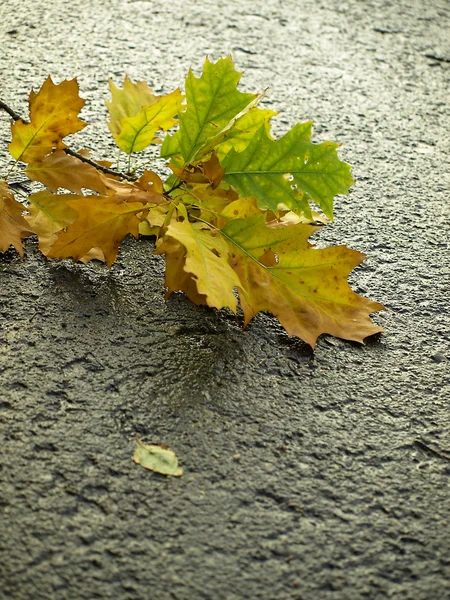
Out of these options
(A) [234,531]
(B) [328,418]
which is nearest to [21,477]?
(A) [234,531]

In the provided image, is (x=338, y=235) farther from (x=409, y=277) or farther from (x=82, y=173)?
(x=82, y=173)

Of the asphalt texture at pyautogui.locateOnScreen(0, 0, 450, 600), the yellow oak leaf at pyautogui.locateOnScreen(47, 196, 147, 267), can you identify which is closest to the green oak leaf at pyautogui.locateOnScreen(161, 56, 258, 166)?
the yellow oak leaf at pyautogui.locateOnScreen(47, 196, 147, 267)

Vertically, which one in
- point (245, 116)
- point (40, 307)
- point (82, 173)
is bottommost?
point (40, 307)

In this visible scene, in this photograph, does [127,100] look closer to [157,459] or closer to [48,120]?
[48,120]

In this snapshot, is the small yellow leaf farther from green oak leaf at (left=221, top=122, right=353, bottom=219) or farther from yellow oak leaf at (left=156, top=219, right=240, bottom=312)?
green oak leaf at (left=221, top=122, right=353, bottom=219)

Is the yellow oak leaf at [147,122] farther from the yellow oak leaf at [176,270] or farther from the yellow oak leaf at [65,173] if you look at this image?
the yellow oak leaf at [176,270]
